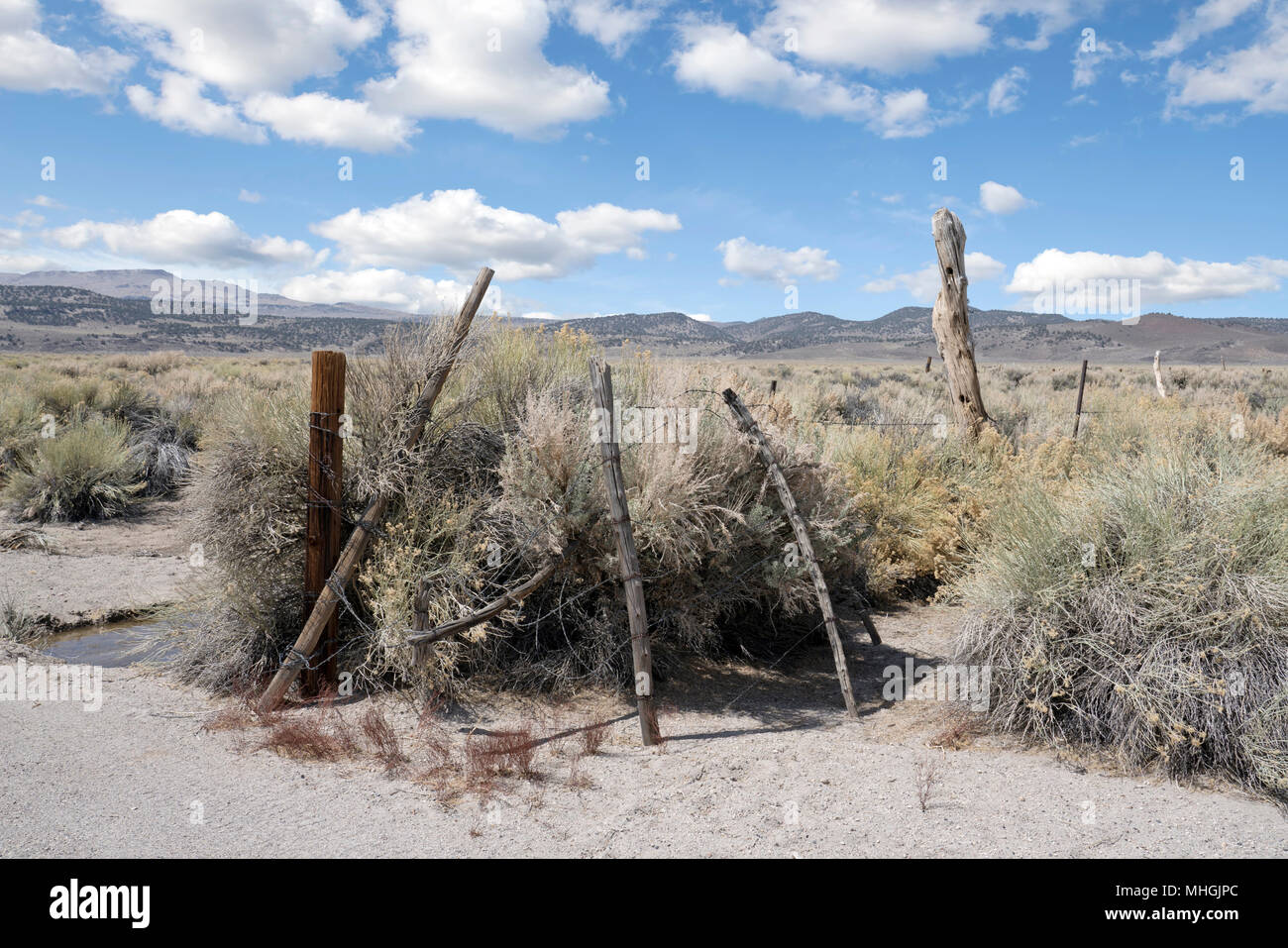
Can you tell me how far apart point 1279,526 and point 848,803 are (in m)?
2.96

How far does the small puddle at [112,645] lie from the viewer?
6328 millimetres

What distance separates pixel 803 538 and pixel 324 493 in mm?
3391

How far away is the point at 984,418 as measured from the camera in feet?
35.9

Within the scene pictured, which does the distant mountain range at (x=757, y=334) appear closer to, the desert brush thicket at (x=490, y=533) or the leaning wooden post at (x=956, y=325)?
the leaning wooden post at (x=956, y=325)

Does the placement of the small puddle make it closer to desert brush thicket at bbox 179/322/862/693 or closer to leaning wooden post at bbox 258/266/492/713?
desert brush thicket at bbox 179/322/862/693

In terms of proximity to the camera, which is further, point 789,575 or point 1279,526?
point 789,575

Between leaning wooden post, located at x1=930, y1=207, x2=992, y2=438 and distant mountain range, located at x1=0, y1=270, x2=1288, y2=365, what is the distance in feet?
127

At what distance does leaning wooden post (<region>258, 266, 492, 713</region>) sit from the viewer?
5.37 m

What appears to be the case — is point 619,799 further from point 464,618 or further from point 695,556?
point 695,556

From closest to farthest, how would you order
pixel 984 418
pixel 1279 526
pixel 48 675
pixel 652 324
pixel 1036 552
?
1. pixel 1279 526
2. pixel 1036 552
3. pixel 48 675
4. pixel 984 418
5. pixel 652 324

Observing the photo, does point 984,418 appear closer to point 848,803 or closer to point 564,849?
point 848,803

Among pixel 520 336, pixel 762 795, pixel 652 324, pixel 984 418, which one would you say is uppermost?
pixel 652 324

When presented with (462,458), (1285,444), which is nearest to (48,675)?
(462,458)

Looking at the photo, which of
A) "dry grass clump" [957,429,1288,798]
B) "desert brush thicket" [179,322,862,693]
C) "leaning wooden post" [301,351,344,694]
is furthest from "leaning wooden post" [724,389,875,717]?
"leaning wooden post" [301,351,344,694]
